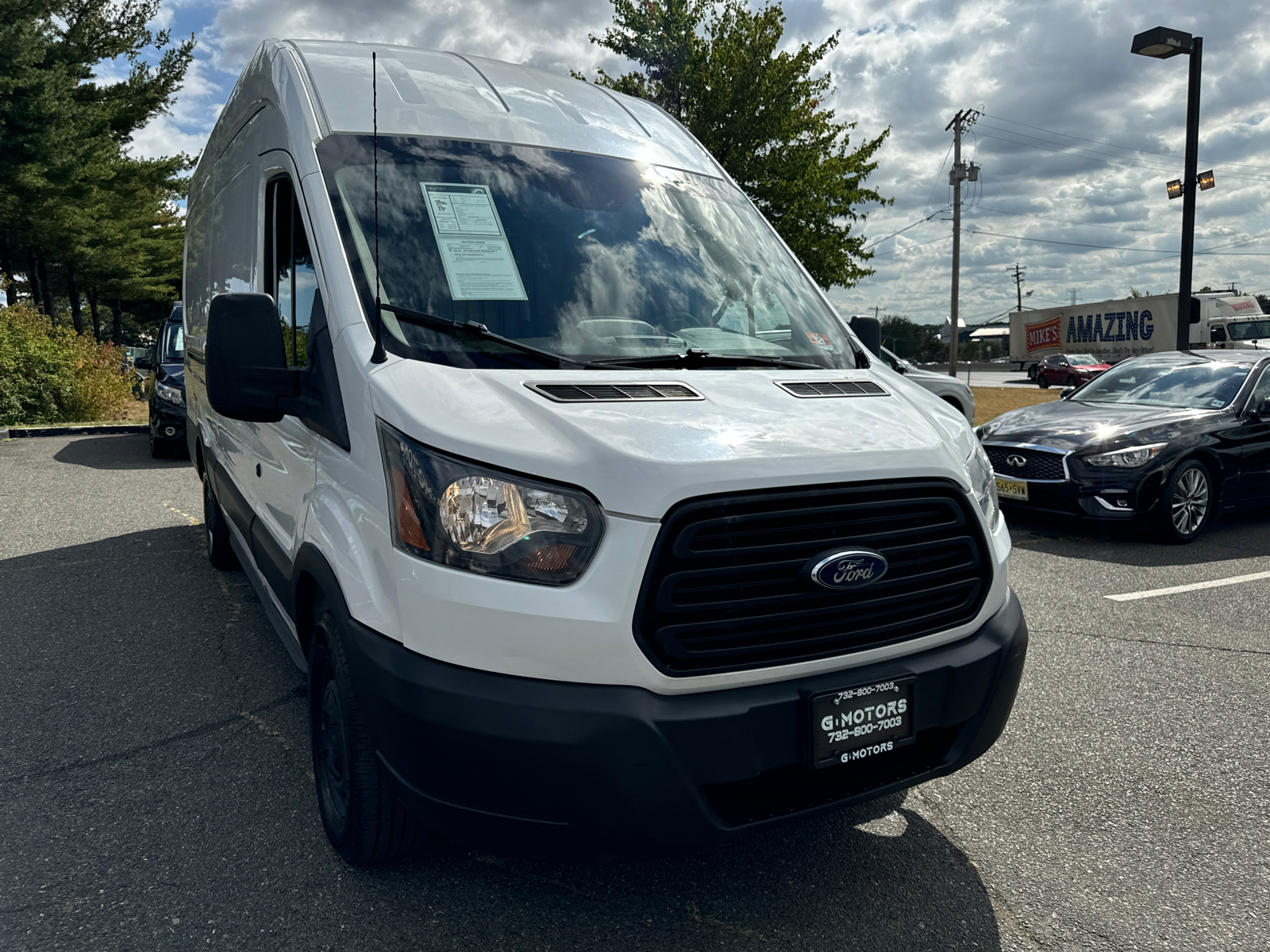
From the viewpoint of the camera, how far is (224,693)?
4055 mm

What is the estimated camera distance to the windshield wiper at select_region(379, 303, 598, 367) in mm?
2594

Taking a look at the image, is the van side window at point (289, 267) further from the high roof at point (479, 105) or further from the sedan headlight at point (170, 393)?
the sedan headlight at point (170, 393)

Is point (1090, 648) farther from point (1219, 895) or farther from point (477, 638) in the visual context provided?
point (477, 638)

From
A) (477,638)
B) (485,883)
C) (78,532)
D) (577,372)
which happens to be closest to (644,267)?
(577,372)

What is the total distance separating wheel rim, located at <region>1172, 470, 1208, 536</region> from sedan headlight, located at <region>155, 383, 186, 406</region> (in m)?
10.5

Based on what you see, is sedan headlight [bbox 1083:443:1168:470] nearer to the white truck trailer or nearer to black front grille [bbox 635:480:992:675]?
black front grille [bbox 635:480:992:675]

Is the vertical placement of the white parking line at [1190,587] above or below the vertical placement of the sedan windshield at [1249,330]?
below

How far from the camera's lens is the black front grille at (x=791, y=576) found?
209cm

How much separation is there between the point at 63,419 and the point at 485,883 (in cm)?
1604

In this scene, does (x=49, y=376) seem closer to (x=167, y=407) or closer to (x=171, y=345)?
(x=171, y=345)

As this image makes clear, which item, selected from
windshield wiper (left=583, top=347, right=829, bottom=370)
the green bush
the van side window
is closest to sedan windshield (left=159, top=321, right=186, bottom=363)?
the green bush

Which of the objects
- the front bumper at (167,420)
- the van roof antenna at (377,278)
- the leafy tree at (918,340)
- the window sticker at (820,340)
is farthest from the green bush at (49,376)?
the leafy tree at (918,340)

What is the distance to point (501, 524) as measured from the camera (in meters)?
2.11

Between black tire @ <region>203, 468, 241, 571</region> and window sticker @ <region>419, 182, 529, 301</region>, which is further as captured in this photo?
black tire @ <region>203, 468, 241, 571</region>
